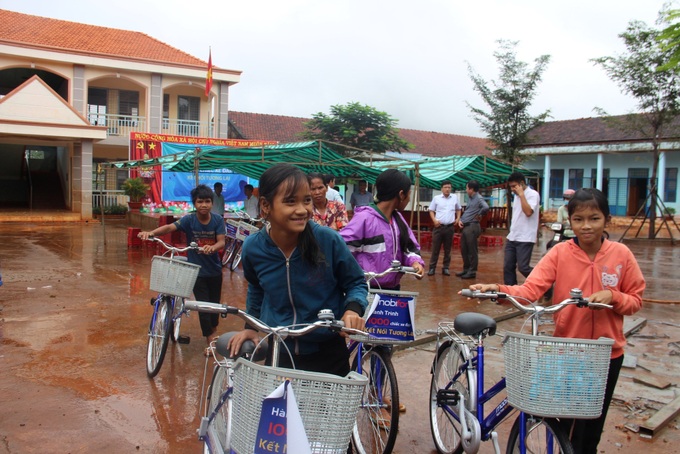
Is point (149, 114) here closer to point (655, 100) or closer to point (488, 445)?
point (655, 100)

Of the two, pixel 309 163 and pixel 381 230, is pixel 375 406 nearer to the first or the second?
pixel 381 230

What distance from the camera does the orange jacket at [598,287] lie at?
2.79 meters

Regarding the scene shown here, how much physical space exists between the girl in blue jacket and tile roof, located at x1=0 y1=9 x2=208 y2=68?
23.5 m

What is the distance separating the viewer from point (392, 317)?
10.9 ft

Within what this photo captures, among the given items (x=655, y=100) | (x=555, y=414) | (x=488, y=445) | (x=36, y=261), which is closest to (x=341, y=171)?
(x=36, y=261)

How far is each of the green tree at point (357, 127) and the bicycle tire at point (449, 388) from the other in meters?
21.8

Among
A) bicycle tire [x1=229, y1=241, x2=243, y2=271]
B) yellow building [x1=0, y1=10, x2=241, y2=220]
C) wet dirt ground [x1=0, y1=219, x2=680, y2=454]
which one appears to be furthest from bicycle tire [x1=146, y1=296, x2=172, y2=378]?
yellow building [x1=0, y1=10, x2=241, y2=220]

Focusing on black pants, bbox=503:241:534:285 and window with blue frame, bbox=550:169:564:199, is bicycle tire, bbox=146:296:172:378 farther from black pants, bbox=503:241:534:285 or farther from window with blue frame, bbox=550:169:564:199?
window with blue frame, bbox=550:169:564:199

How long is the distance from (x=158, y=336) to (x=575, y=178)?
29.0 meters

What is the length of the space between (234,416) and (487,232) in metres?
21.6

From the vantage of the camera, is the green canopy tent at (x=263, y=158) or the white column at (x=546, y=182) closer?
the green canopy tent at (x=263, y=158)

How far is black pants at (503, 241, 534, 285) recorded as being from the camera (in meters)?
7.63

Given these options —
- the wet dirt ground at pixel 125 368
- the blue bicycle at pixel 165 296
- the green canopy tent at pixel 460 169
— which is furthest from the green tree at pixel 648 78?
the blue bicycle at pixel 165 296

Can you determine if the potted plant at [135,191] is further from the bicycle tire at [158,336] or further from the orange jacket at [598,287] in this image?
the orange jacket at [598,287]
